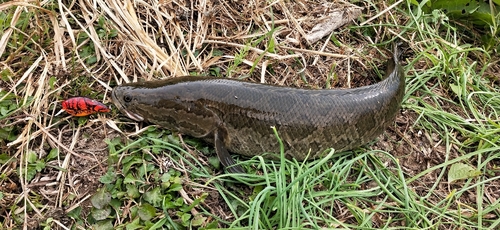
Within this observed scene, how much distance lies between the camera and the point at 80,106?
3824 mm

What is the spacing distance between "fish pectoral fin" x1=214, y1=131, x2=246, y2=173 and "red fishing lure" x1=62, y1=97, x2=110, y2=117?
1013 mm

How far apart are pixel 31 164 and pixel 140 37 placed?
1.52m

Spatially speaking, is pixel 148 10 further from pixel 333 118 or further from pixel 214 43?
pixel 333 118

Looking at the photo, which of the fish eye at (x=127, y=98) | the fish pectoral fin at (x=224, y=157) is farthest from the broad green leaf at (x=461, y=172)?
the fish eye at (x=127, y=98)

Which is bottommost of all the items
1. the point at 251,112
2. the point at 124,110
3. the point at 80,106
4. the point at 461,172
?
the point at 461,172

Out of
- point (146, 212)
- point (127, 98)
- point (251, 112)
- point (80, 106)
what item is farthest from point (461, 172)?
point (80, 106)

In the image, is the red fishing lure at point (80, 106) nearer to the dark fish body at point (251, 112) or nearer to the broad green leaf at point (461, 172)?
the dark fish body at point (251, 112)

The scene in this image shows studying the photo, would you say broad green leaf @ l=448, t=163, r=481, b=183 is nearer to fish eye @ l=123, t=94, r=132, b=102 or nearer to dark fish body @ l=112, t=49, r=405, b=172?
dark fish body @ l=112, t=49, r=405, b=172

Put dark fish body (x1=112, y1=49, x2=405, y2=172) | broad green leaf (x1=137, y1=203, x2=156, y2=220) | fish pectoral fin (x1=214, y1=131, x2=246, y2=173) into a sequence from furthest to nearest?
dark fish body (x1=112, y1=49, x2=405, y2=172) → fish pectoral fin (x1=214, y1=131, x2=246, y2=173) → broad green leaf (x1=137, y1=203, x2=156, y2=220)

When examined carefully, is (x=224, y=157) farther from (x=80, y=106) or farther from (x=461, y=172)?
(x=461, y=172)

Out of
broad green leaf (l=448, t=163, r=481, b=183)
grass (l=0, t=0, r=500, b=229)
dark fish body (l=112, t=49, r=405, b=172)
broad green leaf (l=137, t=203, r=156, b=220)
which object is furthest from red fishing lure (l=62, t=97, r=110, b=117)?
broad green leaf (l=448, t=163, r=481, b=183)

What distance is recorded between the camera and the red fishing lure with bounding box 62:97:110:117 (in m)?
3.81

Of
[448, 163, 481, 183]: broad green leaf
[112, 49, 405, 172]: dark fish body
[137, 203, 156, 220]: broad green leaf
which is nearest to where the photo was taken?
[137, 203, 156, 220]: broad green leaf

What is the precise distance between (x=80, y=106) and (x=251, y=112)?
1400 millimetres
